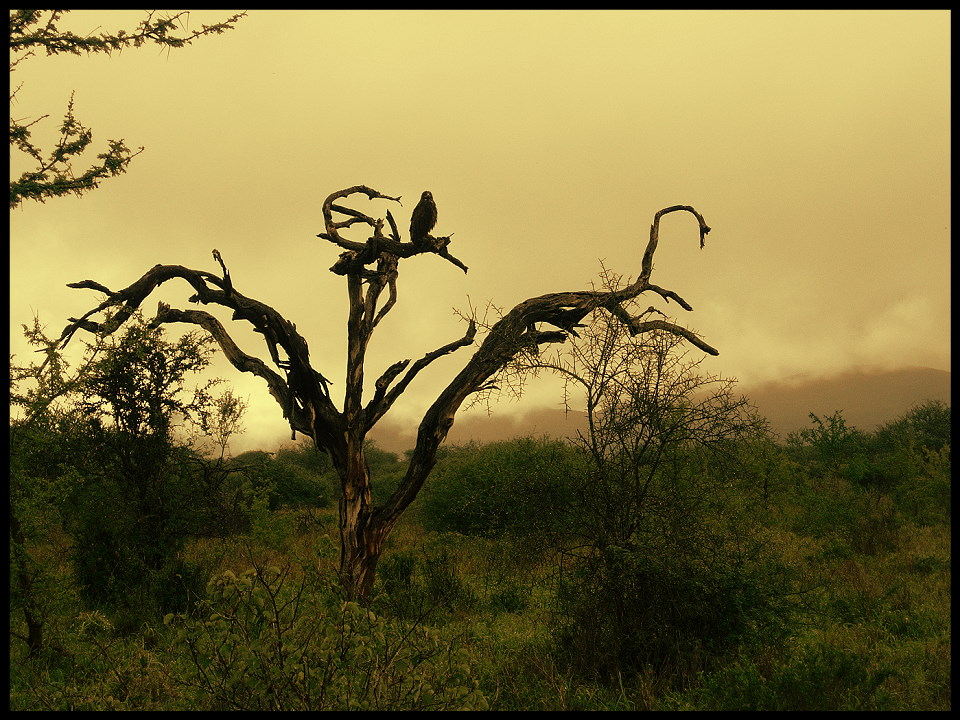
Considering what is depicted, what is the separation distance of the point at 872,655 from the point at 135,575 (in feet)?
35.0

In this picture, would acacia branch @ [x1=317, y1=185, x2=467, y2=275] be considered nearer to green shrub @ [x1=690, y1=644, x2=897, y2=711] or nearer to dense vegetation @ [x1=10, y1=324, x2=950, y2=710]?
dense vegetation @ [x1=10, y1=324, x2=950, y2=710]

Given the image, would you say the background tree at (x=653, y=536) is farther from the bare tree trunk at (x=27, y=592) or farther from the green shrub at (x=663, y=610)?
the bare tree trunk at (x=27, y=592)

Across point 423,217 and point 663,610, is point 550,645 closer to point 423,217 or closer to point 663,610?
point 663,610

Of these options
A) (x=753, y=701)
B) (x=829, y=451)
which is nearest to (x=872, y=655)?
(x=753, y=701)

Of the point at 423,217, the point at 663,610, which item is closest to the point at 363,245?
the point at 423,217

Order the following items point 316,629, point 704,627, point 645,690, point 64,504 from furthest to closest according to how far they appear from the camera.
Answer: point 64,504 < point 704,627 < point 645,690 < point 316,629

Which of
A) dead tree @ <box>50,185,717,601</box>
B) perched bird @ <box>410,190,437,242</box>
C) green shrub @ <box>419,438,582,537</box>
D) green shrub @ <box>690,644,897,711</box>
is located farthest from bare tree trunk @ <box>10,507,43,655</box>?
green shrub @ <box>690,644,897,711</box>

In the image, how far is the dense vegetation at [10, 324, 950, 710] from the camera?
203 inches

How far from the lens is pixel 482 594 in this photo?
11.2 metres

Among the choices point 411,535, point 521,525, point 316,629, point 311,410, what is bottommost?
point 411,535

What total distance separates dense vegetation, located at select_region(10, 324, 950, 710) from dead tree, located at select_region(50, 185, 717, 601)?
2.61ft

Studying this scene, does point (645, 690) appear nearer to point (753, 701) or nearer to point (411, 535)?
point (753, 701)

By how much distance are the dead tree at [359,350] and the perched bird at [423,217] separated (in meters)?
0.13

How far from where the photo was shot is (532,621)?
31.4 feet
